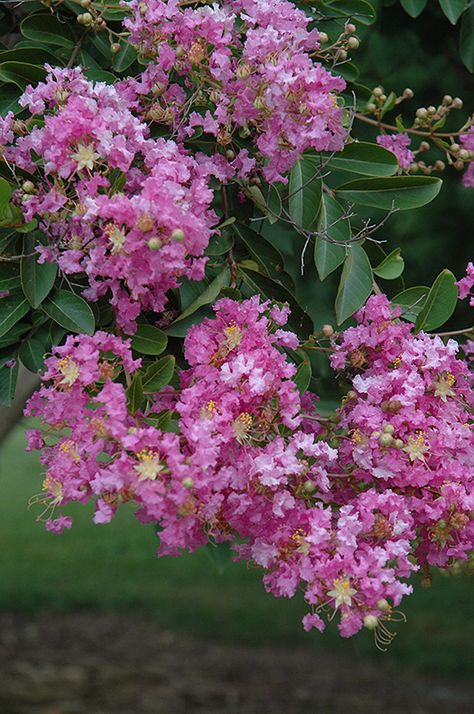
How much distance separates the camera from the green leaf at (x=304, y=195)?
4.97ft

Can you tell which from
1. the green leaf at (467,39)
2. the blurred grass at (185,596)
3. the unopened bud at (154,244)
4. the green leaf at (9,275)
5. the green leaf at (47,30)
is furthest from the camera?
the blurred grass at (185,596)

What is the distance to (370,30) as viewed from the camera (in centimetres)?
240

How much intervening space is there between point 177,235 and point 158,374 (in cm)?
21

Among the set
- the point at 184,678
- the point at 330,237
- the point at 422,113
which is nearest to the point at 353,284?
the point at 330,237

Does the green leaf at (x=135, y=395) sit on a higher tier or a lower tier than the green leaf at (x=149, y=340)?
higher

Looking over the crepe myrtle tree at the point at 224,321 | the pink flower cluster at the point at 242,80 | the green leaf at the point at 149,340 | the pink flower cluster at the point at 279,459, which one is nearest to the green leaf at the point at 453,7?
the crepe myrtle tree at the point at 224,321

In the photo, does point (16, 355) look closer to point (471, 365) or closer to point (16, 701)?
point (471, 365)

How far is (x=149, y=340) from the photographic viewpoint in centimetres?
139

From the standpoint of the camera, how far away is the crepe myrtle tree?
49.1 inches

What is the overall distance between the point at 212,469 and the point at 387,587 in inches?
10.2

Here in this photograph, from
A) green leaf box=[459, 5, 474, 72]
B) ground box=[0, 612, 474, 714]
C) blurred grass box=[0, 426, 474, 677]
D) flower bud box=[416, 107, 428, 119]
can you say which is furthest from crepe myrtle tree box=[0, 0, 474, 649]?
blurred grass box=[0, 426, 474, 677]

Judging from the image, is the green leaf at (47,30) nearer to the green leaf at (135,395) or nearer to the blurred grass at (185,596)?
the green leaf at (135,395)

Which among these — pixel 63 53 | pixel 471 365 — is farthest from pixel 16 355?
pixel 471 365

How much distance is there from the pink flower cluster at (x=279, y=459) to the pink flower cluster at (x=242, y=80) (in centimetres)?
23
